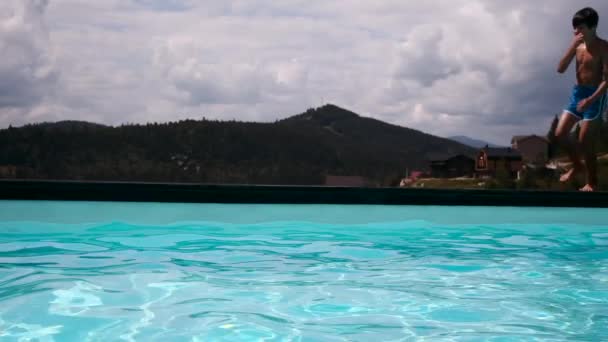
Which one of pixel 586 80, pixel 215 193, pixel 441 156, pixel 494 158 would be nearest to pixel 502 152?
pixel 494 158

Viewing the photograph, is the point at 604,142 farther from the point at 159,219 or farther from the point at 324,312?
the point at 324,312

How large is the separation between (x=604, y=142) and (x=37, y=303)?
8383 millimetres

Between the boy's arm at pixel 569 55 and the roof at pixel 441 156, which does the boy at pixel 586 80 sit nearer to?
the boy's arm at pixel 569 55

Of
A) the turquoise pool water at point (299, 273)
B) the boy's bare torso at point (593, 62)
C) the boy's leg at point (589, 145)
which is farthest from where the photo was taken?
the boy's leg at point (589, 145)

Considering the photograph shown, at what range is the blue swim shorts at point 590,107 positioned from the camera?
19.4ft

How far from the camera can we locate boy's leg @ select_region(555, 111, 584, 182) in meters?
5.97

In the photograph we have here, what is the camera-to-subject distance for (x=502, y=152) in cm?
3391

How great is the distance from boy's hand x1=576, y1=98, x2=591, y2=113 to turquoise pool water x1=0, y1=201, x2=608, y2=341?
1.08 meters

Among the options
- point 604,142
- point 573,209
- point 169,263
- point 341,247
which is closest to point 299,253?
point 341,247

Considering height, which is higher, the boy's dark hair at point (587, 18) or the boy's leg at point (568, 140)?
the boy's dark hair at point (587, 18)

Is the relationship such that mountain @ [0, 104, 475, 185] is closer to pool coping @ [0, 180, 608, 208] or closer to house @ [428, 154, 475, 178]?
house @ [428, 154, 475, 178]

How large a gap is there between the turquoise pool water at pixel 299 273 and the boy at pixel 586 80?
0.89m

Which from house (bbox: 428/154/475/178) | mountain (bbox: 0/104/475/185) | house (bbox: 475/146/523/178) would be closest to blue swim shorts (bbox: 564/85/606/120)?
mountain (bbox: 0/104/475/185)

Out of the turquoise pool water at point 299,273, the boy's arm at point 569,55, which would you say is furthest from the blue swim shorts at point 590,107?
the turquoise pool water at point 299,273
